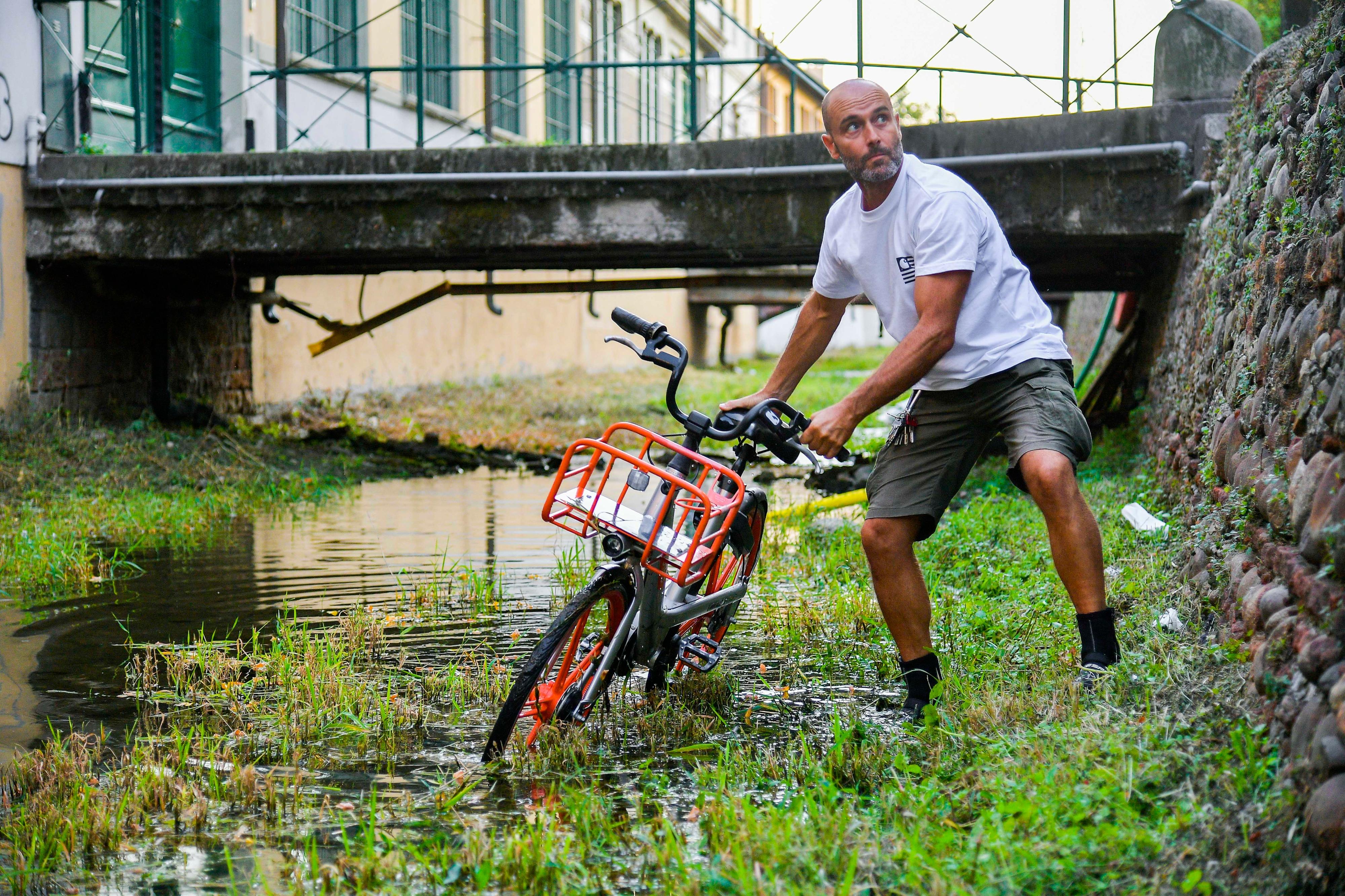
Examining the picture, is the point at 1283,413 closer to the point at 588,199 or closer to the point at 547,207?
the point at 588,199

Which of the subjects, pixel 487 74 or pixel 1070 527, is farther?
pixel 487 74

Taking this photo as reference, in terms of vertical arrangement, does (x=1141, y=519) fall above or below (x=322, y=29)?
below

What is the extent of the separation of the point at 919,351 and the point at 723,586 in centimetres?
112

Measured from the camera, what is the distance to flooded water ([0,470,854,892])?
3.66 m

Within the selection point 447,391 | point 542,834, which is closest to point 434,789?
point 542,834

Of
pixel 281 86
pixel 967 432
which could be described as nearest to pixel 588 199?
pixel 281 86

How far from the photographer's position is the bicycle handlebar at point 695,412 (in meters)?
3.76

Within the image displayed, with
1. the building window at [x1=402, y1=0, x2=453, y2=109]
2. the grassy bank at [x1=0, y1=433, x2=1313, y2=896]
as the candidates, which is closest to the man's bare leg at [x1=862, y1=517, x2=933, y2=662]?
the grassy bank at [x1=0, y1=433, x2=1313, y2=896]

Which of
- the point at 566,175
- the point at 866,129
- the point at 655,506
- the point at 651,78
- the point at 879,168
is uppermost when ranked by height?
the point at 651,78

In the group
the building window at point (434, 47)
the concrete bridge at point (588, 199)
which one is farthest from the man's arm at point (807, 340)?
the building window at point (434, 47)

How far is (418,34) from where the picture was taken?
32.4 feet

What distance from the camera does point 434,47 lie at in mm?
16141

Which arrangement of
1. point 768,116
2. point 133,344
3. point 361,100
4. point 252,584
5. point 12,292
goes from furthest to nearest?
1. point 768,116
2. point 361,100
3. point 133,344
4. point 12,292
5. point 252,584

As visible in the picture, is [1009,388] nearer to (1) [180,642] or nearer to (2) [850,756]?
(2) [850,756]
